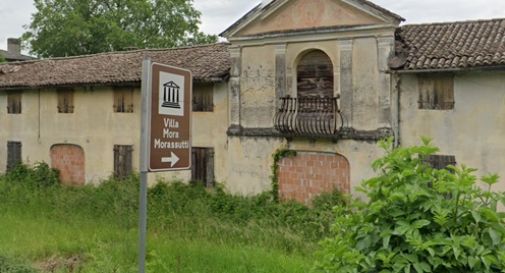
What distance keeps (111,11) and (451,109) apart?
2652 centimetres

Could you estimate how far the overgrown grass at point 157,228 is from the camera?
Result: 356 inches

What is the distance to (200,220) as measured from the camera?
1349 cm

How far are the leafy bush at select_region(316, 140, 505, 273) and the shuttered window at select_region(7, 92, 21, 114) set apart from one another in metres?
19.4

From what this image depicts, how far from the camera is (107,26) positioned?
31.2 meters

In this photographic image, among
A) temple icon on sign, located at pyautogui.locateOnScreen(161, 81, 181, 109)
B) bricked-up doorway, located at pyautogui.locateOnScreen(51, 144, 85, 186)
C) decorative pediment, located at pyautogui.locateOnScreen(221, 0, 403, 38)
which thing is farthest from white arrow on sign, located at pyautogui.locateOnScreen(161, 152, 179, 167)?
bricked-up doorway, located at pyautogui.locateOnScreen(51, 144, 85, 186)

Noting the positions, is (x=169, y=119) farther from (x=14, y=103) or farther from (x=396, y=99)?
(x=14, y=103)

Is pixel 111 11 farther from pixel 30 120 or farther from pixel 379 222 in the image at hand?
pixel 379 222

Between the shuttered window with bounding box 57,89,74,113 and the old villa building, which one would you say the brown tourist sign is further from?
the shuttered window with bounding box 57,89,74,113

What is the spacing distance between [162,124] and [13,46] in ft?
104

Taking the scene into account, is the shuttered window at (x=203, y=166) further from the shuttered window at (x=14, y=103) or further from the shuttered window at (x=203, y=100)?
the shuttered window at (x=14, y=103)

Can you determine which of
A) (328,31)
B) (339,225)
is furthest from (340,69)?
(339,225)

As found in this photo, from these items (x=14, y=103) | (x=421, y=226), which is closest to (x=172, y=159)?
(x=421, y=226)

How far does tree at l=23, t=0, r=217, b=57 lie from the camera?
30969 millimetres

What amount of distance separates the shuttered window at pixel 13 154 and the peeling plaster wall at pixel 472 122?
1603 centimetres
